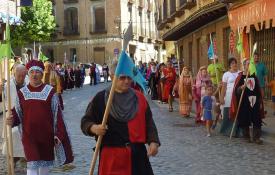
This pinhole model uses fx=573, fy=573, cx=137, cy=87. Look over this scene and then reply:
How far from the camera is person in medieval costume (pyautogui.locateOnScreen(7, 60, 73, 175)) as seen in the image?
5914 millimetres

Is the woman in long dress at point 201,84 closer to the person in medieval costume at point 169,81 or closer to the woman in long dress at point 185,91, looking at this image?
the woman in long dress at point 185,91

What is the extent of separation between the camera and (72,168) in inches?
328

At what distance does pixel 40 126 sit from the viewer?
19.4 ft

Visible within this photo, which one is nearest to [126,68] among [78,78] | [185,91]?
[185,91]

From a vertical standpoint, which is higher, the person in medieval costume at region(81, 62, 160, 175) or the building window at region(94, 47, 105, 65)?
the building window at region(94, 47, 105, 65)

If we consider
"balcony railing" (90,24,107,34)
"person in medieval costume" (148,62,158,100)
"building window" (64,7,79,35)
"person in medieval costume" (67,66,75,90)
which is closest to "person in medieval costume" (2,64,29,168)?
"person in medieval costume" (148,62,158,100)

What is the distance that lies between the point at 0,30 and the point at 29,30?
20.0 meters

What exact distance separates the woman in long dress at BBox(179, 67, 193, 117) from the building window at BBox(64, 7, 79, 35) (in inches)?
1628

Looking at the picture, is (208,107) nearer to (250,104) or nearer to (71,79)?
(250,104)

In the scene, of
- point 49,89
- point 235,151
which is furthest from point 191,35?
point 49,89

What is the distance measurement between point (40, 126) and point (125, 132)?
1.62m

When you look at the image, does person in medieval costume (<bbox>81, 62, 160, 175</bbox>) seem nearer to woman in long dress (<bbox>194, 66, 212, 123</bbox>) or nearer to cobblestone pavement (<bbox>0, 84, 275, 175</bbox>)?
cobblestone pavement (<bbox>0, 84, 275, 175</bbox>)

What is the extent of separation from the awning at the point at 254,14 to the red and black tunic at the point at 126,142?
920 cm

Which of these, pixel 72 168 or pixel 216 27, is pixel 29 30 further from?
pixel 72 168
